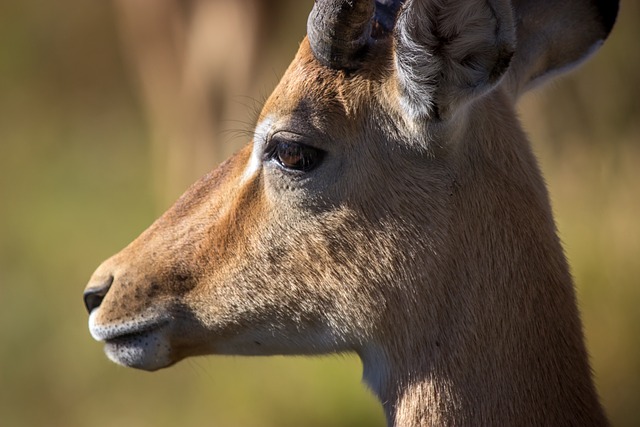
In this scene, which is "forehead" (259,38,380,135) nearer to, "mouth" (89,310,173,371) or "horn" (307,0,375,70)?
"horn" (307,0,375,70)

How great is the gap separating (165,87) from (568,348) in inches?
304

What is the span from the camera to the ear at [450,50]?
3.06 metres

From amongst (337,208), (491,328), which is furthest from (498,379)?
(337,208)

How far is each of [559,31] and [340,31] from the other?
1.13 metres

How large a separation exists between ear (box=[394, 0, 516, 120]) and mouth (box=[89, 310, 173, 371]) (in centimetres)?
112

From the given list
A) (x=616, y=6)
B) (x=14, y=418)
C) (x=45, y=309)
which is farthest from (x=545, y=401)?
(x=45, y=309)

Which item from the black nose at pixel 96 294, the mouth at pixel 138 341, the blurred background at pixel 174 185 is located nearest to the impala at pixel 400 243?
the mouth at pixel 138 341

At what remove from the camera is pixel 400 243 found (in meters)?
3.35

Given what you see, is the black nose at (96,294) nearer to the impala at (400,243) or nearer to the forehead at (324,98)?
the impala at (400,243)

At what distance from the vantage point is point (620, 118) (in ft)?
24.5

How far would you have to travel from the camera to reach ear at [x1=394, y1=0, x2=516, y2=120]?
3.06 metres

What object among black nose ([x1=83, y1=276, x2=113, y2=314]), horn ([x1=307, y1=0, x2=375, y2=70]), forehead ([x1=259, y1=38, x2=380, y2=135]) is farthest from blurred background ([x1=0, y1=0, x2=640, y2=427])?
black nose ([x1=83, y1=276, x2=113, y2=314])

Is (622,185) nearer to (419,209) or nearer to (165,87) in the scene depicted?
(419,209)

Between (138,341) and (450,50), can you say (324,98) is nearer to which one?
(450,50)
